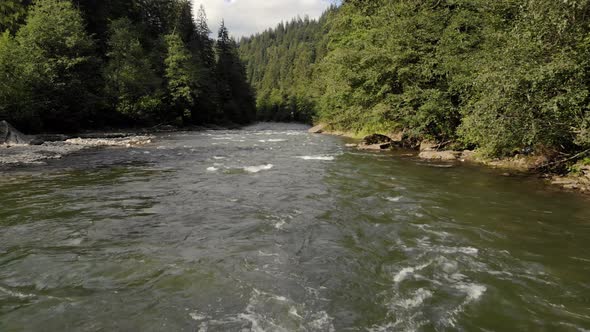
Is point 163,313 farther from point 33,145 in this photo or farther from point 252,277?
point 33,145

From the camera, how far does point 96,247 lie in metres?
7.87

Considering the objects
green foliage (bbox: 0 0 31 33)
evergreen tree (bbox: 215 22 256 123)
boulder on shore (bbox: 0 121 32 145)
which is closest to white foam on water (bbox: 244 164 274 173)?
boulder on shore (bbox: 0 121 32 145)

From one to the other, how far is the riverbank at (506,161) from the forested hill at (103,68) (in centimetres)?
2860

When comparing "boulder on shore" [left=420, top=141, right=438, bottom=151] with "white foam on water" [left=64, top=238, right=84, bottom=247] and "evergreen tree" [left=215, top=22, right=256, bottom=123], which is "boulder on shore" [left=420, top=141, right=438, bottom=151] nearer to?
"white foam on water" [left=64, top=238, right=84, bottom=247]

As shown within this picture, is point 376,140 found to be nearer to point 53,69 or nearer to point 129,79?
point 53,69

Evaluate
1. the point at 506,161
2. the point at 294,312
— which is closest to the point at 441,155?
the point at 506,161

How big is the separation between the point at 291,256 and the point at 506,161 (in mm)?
15566

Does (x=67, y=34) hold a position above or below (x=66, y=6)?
below

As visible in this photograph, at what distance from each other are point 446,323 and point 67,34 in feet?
148

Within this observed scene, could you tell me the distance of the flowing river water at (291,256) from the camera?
5426 mm

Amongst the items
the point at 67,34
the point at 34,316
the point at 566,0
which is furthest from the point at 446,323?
the point at 67,34

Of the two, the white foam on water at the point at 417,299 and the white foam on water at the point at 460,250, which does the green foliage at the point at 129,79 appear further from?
the white foam on water at the point at 417,299

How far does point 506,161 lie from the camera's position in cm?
1884

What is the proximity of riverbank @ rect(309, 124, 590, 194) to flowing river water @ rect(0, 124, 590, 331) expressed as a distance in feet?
3.62
